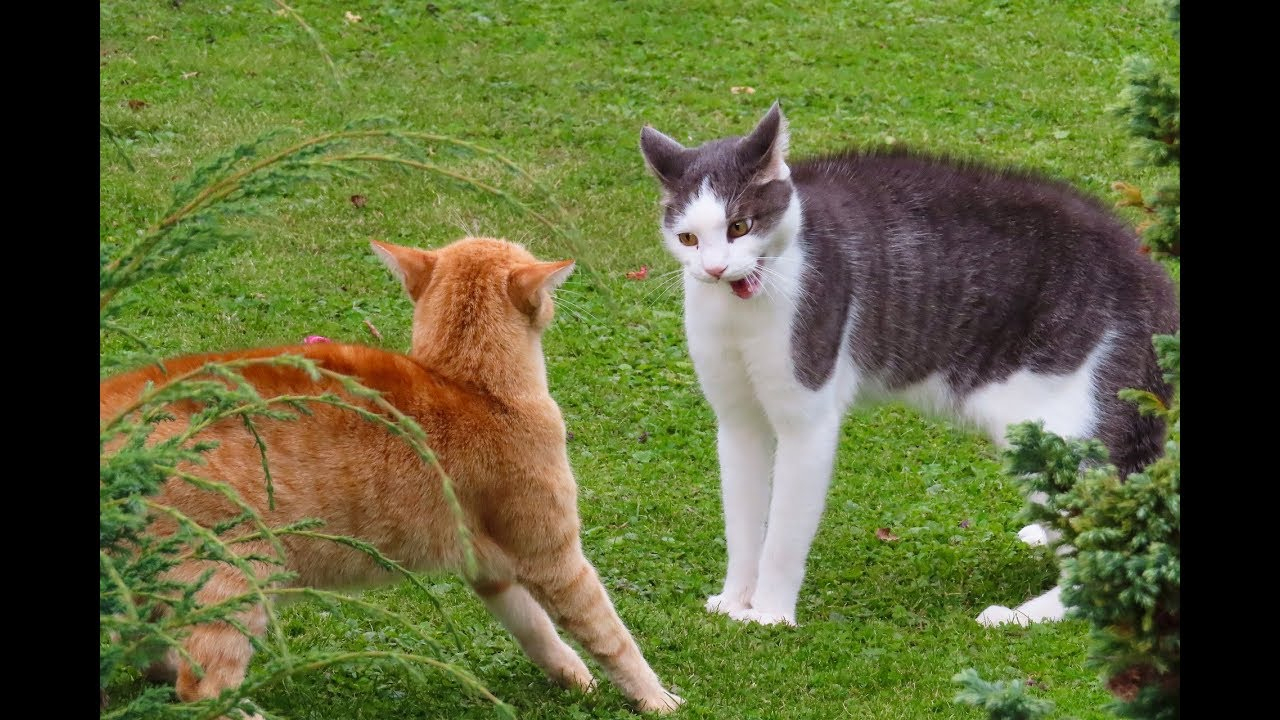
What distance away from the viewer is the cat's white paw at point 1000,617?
5426 millimetres

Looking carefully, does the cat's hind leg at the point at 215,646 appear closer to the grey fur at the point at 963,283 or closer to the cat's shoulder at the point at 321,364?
the cat's shoulder at the point at 321,364

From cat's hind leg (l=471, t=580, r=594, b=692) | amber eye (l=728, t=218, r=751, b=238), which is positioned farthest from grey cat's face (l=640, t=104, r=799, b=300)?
cat's hind leg (l=471, t=580, r=594, b=692)

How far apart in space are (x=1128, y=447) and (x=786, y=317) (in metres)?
1.39

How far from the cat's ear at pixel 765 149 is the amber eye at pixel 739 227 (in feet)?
0.54

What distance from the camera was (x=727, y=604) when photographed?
18.3 feet

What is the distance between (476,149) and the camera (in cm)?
295

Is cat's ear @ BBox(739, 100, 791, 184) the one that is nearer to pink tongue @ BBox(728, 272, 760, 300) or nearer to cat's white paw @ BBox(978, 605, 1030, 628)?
pink tongue @ BBox(728, 272, 760, 300)

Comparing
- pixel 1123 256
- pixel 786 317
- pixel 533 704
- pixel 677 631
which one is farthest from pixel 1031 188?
pixel 533 704

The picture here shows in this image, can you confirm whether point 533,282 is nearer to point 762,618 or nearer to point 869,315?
point 869,315

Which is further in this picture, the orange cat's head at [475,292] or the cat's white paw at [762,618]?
the cat's white paw at [762,618]

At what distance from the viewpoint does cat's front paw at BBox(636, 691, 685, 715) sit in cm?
448

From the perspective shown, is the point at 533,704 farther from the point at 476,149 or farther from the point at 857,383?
the point at 476,149

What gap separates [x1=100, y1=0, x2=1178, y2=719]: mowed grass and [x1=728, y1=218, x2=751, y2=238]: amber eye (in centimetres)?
53

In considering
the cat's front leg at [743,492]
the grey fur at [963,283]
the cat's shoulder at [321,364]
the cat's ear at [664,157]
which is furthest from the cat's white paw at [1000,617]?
the cat's shoulder at [321,364]
